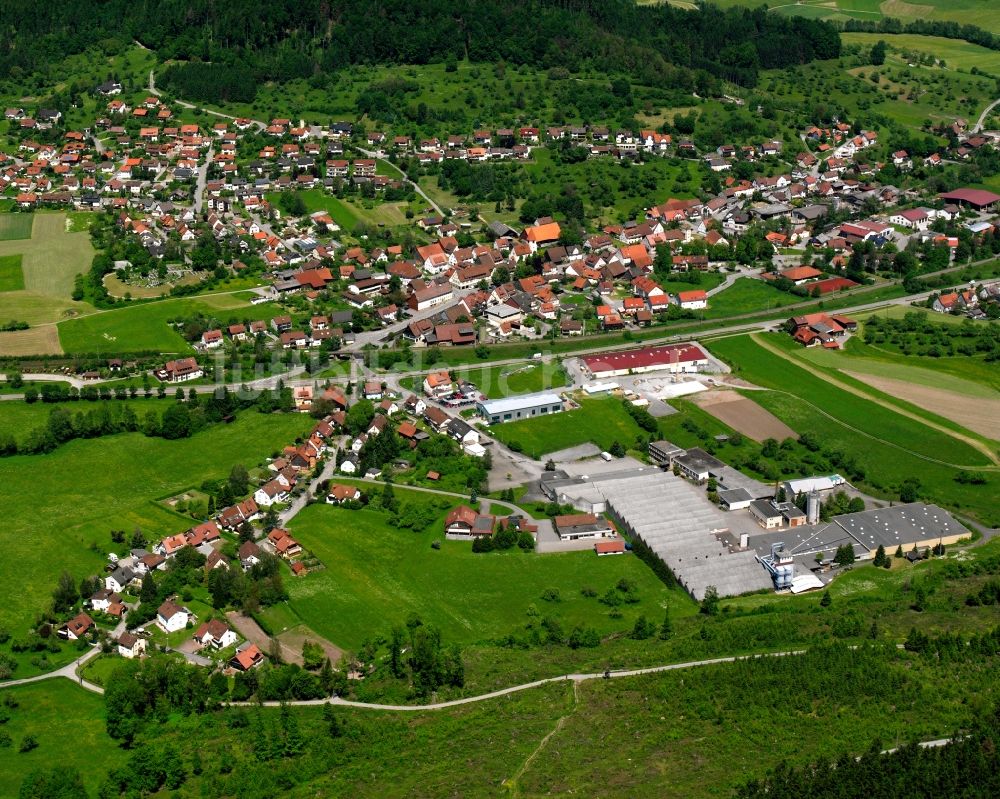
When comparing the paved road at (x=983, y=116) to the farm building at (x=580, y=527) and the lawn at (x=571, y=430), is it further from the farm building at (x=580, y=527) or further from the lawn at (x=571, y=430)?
the farm building at (x=580, y=527)

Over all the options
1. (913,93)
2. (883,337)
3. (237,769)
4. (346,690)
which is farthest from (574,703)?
(913,93)

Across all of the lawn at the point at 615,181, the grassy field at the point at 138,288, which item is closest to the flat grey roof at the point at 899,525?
the lawn at the point at 615,181

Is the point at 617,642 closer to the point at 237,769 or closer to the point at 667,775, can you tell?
the point at 667,775

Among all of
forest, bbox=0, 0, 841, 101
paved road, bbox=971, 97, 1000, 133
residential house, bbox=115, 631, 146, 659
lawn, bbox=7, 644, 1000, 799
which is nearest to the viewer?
lawn, bbox=7, 644, 1000, 799

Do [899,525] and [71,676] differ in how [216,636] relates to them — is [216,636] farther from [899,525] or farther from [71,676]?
[899,525]

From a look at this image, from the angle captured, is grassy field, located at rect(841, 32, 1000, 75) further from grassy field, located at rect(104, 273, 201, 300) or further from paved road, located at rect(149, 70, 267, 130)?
grassy field, located at rect(104, 273, 201, 300)

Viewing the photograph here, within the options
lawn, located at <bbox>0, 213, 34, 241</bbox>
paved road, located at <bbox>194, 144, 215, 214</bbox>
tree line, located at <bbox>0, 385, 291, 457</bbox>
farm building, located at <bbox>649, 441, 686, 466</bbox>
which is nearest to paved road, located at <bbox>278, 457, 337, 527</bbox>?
tree line, located at <bbox>0, 385, 291, 457</bbox>
